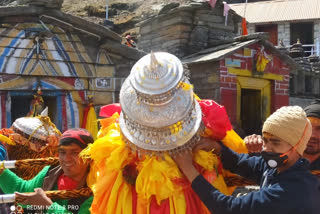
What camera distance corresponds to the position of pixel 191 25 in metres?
9.80

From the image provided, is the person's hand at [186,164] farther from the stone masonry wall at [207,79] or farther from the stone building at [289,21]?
the stone building at [289,21]

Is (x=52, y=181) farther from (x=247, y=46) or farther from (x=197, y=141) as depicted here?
(x=247, y=46)

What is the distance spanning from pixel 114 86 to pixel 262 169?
17.7ft

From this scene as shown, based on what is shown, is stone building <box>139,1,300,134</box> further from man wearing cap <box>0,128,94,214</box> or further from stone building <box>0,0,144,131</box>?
man wearing cap <box>0,128,94,214</box>

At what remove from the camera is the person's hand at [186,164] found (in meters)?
1.84

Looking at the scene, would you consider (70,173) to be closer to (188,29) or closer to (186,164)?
(186,164)

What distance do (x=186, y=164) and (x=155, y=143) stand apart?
20 centimetres

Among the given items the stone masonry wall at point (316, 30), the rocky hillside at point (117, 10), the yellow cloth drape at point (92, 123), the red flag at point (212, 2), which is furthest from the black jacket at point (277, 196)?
the stone masonry wall at point (316, 30)

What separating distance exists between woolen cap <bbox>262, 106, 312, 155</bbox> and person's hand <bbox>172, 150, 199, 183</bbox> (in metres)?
0.41

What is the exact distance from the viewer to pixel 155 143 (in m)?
1.83

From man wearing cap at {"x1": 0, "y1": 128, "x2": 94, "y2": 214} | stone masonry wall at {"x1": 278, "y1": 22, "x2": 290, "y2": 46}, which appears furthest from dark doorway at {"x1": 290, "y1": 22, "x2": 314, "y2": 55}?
man wearing cap at {"x1": 0, "y1": 128, "x2": 94, "y2": 214}

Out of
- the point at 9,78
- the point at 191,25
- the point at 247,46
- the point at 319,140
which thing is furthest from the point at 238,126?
the point at 319,140

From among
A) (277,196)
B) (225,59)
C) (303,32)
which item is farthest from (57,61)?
(303,32)

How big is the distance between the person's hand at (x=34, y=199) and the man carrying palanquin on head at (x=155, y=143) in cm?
39
